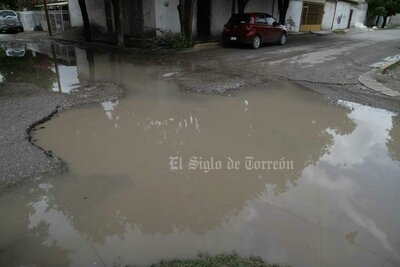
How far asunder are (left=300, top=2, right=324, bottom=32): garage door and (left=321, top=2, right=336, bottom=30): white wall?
0.91m

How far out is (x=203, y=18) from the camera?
2077 centimetres

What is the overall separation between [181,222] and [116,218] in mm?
744

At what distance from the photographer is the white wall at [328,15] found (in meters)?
31.7

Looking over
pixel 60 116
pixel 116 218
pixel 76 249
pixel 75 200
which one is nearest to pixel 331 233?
pixel 116 218

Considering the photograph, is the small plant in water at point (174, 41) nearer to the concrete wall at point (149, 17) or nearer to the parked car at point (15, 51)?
the concrete wall at point (149, 17)

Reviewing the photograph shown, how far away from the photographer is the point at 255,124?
6.51 m

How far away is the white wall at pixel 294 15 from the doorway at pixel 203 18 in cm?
962

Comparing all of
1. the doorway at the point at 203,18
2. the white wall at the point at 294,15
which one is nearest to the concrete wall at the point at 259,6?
the white wall at the point at 294,15

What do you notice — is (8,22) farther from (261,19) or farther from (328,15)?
(328,15)

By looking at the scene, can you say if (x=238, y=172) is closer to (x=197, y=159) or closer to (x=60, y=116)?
(x=197, y=159)

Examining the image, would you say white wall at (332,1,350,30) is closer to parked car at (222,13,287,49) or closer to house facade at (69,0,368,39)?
house facade at (69,0,368,39)

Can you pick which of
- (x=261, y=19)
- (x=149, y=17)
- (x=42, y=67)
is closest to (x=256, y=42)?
(x=261, y=19)

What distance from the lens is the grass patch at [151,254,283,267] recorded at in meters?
3.04

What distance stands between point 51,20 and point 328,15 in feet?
83.7
